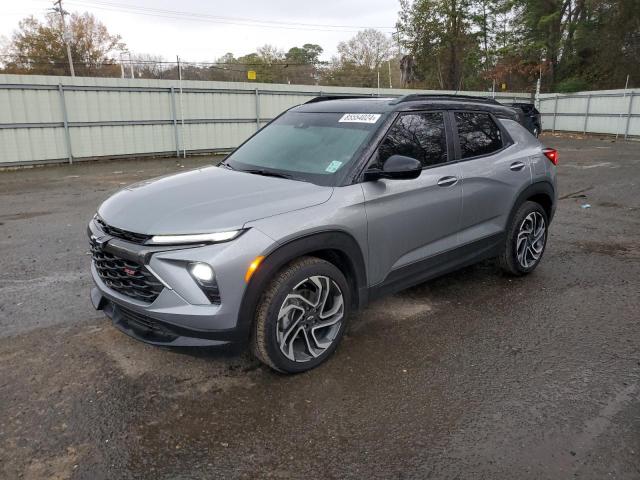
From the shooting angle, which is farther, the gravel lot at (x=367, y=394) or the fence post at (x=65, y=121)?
the fence post at (x=65, y=121)

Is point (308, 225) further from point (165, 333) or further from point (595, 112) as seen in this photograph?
point (595, 112)

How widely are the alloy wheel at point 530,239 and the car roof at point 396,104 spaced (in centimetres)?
108

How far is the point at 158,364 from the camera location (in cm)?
331

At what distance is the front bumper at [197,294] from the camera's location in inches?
106

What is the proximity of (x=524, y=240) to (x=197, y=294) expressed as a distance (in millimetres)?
3468

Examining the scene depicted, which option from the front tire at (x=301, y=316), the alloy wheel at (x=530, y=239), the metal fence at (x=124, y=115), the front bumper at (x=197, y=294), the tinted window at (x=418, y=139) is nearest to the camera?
the front bumper at (x=197, y=294)

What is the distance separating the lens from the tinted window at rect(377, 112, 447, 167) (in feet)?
12.0

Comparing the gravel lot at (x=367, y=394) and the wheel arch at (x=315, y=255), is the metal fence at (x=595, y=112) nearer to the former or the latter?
the gravel lot at (x=367, y=394)

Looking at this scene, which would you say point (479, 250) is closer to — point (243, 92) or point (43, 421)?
point (43, 421)

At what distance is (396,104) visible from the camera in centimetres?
379

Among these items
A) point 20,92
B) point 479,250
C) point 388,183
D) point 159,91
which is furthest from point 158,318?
point 159,91

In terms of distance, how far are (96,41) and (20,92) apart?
41.9m

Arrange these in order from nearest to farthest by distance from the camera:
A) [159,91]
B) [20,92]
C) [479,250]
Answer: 1. [479,250]
2. [20,92]
3. [159,91]

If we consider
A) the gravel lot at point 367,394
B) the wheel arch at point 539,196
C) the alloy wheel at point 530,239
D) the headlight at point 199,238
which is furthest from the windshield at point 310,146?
the alloy wheel at point 530,239
